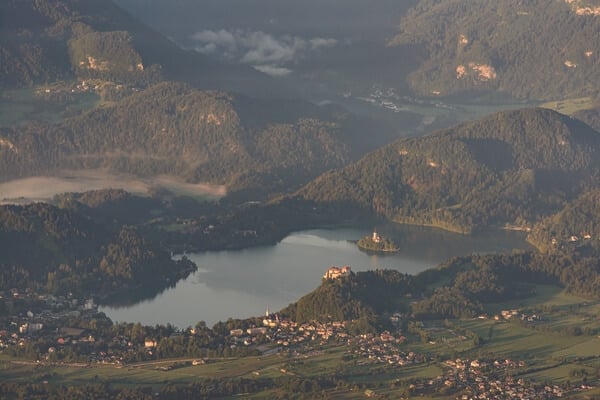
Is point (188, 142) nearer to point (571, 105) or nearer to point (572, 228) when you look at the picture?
point (572, 228)

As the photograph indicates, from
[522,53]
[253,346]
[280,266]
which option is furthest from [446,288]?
[522,53]

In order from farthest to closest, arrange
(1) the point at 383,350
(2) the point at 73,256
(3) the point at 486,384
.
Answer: (2) the point at 73,256, (1) the point at 383,350, (3) the point at 486,384

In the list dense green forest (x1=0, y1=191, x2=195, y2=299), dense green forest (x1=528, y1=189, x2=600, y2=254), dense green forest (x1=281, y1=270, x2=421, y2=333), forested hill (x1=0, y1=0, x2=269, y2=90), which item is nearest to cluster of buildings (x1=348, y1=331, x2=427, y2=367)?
dense green forest (x1=281, y1=270, x2=421, y2=333)

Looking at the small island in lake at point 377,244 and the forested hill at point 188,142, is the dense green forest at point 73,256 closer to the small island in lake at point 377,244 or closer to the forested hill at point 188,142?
the small island in lake at point 377,244

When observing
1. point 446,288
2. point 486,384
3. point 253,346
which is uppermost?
point 446,288

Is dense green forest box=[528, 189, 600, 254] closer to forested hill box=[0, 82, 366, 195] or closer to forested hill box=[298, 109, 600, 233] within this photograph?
forested hill box=[298, 109, 600, 233]

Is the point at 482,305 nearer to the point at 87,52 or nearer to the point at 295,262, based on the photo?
the point at 295,262

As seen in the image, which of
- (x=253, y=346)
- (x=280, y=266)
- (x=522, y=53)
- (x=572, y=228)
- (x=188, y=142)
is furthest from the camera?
(x=522, y=53)
